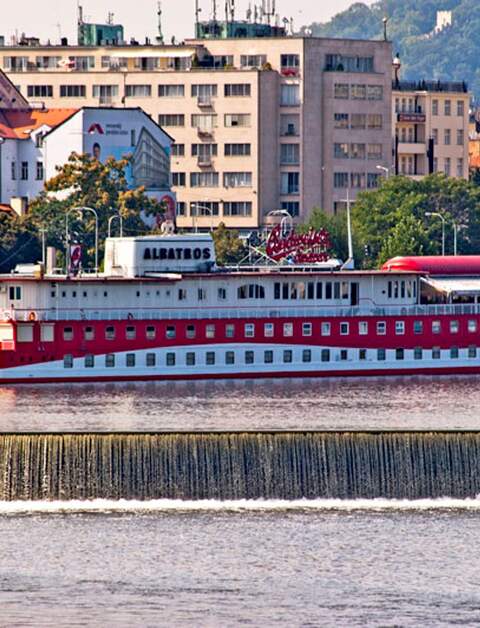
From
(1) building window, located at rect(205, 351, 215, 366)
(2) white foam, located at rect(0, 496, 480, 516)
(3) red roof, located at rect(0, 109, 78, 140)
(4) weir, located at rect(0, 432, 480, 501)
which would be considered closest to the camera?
(2) white foam, located at rect(0, 496, 480, 516)

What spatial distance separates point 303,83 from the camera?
199 metres

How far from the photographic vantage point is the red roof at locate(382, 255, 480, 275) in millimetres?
126875

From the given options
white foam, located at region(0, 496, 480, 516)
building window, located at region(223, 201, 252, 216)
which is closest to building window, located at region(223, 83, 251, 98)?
building window, located at region(223, 201, 252, 216)

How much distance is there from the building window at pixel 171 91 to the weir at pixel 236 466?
380 ft

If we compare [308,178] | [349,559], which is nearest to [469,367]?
[349,559]

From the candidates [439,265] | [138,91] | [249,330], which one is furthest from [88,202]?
[249,330]

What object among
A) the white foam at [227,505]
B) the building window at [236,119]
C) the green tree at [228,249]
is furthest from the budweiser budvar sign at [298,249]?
the building window at [236,119]

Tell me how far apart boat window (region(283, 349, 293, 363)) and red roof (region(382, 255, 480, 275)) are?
942 cm

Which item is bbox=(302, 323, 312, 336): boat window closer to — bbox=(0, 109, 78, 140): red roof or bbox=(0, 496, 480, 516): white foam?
bbox=(0, 496, 480, 516): white foam

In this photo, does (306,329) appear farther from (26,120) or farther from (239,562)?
(26,120)

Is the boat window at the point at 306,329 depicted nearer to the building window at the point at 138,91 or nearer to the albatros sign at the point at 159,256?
the albatros sign at the point at 159,256

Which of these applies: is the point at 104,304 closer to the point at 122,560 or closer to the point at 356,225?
the point at 122,560

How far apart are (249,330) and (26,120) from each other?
217 feet

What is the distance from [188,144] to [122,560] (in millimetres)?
128213
